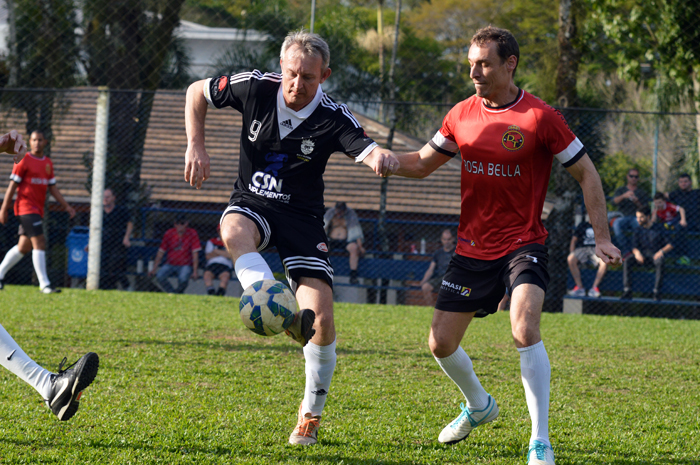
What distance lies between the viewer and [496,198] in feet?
11.9

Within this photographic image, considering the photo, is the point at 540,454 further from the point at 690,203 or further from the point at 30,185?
the point at 690,203

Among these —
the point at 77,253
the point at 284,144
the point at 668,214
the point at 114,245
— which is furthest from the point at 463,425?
the point at 77,253

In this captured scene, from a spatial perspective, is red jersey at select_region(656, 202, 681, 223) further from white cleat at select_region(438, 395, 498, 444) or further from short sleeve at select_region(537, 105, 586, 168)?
white cleat at select_region(438, 395, 498, 444)

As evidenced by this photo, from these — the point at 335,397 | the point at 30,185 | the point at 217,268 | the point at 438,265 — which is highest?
the point at 30,185

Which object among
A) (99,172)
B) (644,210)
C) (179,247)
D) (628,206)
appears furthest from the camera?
(179,247)

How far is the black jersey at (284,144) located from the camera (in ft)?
12.1

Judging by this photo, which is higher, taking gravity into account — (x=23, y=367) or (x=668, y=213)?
(x=668, y=213)

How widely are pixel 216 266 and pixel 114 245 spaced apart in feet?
5.61

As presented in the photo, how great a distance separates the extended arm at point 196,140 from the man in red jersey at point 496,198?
1046mm

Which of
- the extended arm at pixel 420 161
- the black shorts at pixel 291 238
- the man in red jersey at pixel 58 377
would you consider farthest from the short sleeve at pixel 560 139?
the man in red jersey at pixel 58 377

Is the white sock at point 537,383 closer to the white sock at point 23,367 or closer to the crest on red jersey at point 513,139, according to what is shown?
the crest on red jersey at point 513,139

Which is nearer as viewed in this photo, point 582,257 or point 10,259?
point 10,259

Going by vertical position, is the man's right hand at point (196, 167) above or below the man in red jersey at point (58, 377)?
above

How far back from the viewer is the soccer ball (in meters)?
3.08
